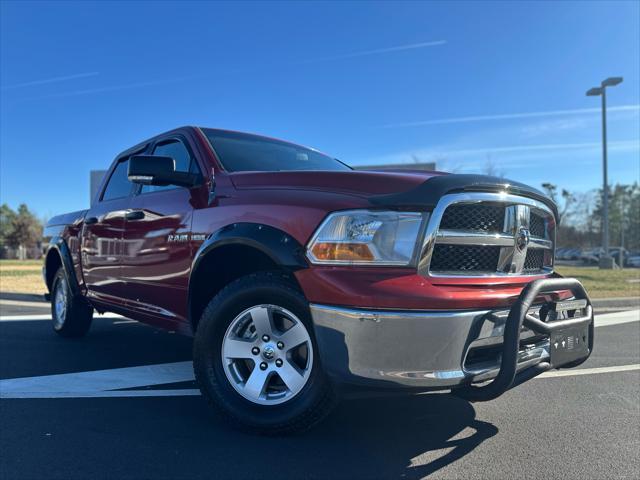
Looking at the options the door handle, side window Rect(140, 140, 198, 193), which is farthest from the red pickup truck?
the door handle

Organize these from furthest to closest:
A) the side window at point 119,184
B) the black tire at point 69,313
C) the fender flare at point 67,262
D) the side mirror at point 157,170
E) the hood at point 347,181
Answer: the black tire at point 69,313, the fender flare at point 67,262, the side window at point 119,184, the side mirror at point 157,170, the hood at point 347,181

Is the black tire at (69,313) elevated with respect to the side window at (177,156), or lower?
lower

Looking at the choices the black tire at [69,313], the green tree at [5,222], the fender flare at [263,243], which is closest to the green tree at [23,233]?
the green tree at [5,222]

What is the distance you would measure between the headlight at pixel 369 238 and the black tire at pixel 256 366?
12.2 inches

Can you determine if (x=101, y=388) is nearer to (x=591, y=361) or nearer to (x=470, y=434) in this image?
(x=470, y=434)

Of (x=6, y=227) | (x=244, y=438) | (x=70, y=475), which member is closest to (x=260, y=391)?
(x=244, y=438)

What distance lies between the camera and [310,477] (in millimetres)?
2445

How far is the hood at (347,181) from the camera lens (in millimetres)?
2672

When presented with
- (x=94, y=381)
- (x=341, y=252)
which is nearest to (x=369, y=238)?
(x=341, y=252)

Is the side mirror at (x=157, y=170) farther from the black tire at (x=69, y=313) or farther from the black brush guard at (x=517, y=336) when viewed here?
the black tire at (x=69, y=313)

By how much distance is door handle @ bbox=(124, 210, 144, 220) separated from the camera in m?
4.18

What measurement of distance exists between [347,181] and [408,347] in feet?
3.10

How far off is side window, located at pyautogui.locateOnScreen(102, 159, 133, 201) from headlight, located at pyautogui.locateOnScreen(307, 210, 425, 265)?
9.45ft

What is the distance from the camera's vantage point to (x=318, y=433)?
299 centimetres
